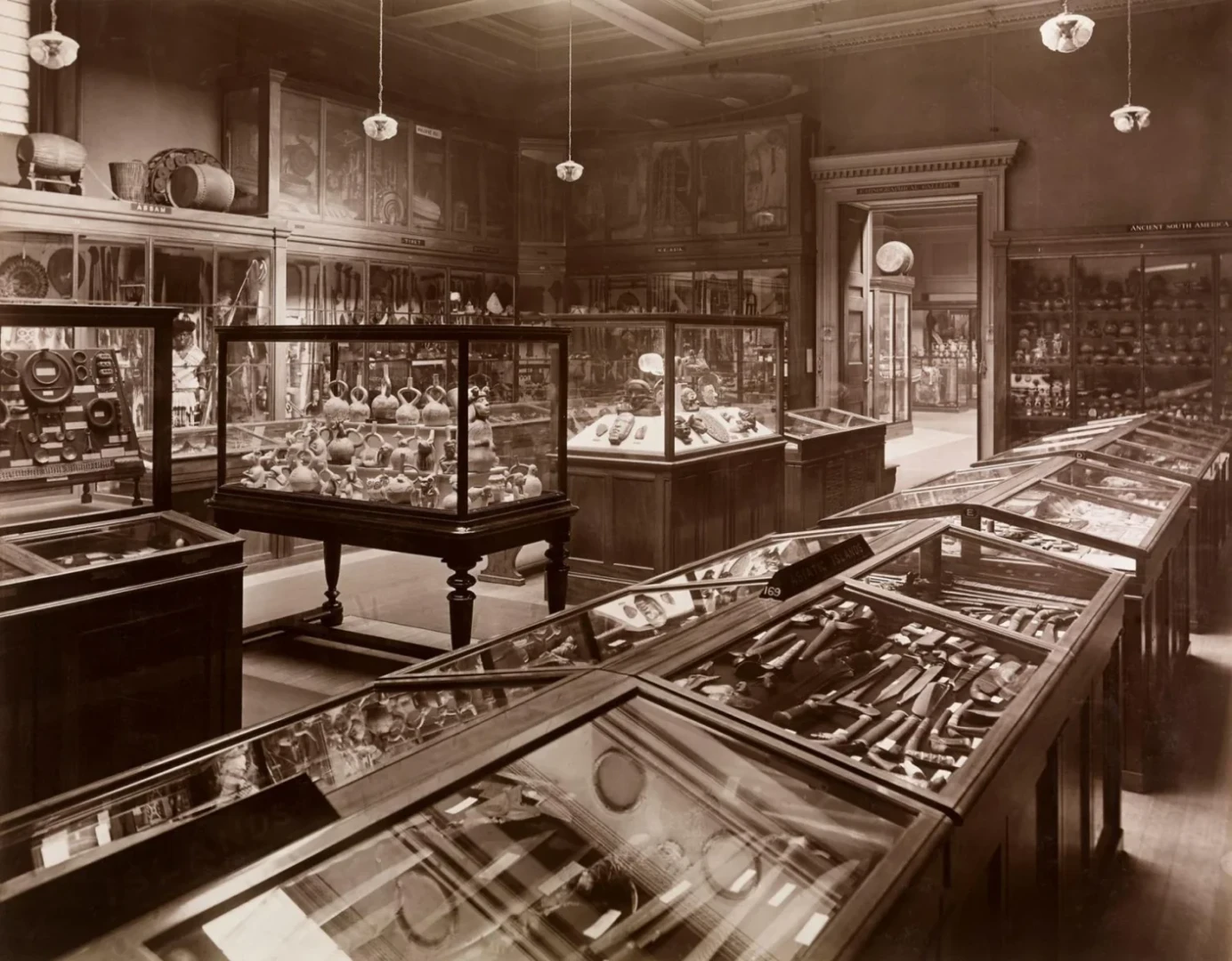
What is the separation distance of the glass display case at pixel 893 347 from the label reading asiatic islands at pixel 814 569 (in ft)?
32.1

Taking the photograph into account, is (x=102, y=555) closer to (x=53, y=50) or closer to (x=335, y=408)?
(x=335, y=408)

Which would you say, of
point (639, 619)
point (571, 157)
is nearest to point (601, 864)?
point (639, 619)

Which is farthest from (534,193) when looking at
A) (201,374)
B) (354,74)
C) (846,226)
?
(201,374)

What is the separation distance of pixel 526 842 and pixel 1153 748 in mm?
3100

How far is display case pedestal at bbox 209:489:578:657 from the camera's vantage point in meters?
4.25

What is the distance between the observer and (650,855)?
143 centimetres

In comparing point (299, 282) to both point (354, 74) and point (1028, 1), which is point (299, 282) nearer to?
point (354, 74)

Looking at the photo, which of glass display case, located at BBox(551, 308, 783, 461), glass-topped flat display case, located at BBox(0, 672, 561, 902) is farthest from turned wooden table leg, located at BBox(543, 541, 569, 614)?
glass-topped flat display case, located at BBox(0, 672, 561, 902)

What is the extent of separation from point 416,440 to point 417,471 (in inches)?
6.1

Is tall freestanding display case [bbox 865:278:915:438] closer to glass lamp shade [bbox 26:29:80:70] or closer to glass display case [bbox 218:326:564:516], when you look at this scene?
glass display case [bbox 218:326:564:516]

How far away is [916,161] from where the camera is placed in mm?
9352

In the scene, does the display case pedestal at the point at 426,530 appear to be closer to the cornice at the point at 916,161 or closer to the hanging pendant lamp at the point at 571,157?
the hanging pendant lamp at the point at 571,157

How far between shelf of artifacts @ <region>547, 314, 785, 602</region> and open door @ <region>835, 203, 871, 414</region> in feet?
11.7

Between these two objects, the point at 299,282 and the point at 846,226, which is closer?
the point at 299,282
